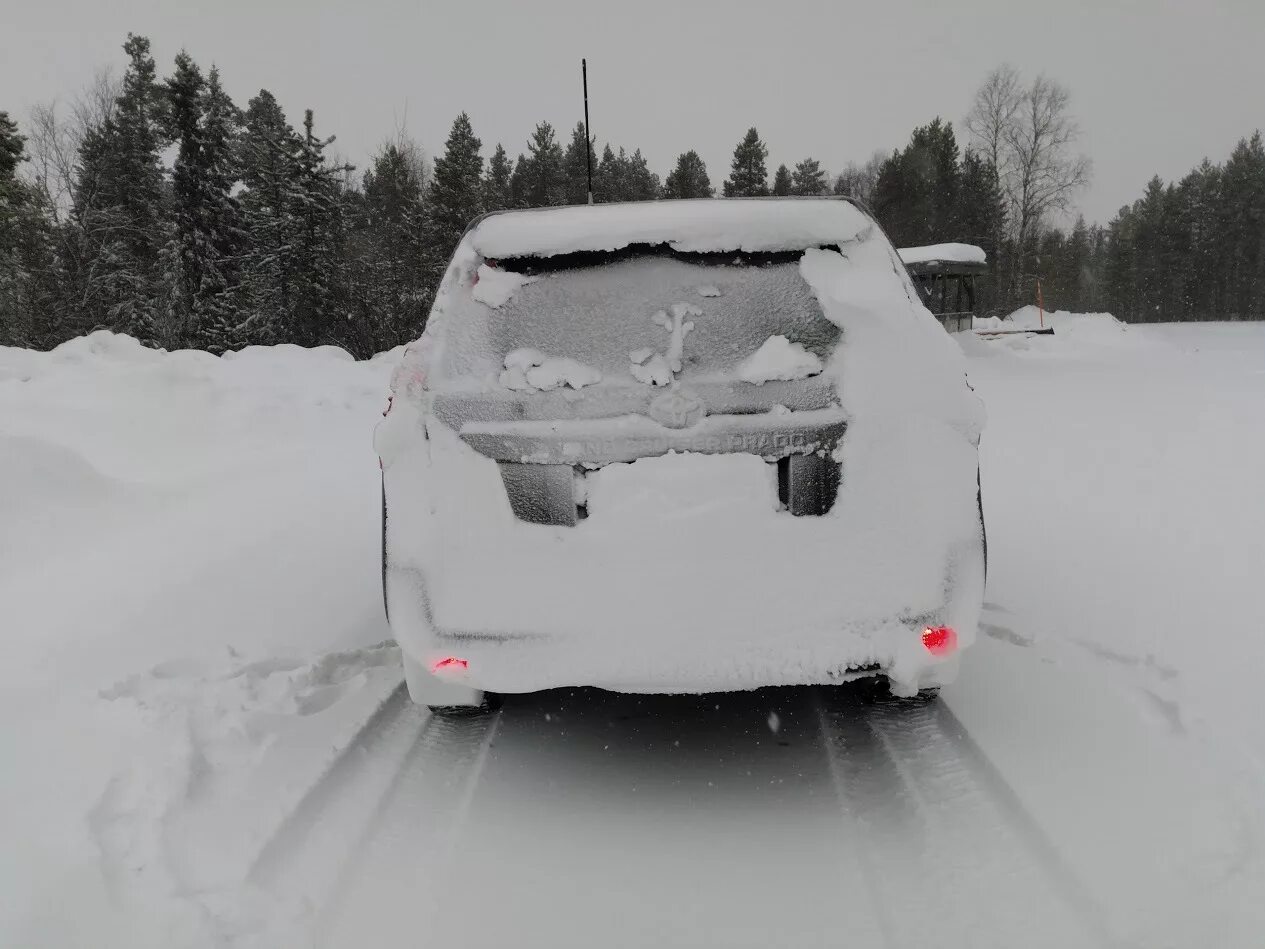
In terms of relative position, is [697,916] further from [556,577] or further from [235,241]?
[235,241]

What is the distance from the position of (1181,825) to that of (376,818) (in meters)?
2.29

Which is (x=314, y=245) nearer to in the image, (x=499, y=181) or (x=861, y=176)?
(x=499, y=181)

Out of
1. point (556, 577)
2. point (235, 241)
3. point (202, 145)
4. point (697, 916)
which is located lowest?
point (697, 916)

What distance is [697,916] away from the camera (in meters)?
2.20

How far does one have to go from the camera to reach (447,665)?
2.53m

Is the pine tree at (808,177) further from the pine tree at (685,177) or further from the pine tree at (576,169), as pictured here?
the pine tree at (576,169)

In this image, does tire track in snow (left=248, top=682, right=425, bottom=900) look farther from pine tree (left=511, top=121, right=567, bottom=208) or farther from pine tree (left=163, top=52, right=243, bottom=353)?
pine tree (left=511, top=121, right=567, bottom=208)

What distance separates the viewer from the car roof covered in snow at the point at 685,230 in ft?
8.84

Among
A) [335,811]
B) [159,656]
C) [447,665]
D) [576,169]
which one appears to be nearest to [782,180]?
[576,169]

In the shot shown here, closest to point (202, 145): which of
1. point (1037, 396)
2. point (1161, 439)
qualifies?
point (1037, 396)

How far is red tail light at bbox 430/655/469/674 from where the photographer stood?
2516 mm

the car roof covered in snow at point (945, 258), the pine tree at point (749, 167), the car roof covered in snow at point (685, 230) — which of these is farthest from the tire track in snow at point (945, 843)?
A: the pine tree at point (749, 167)

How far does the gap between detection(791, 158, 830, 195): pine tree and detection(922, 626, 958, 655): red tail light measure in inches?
2831

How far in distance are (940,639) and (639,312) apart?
A: 4.28 feet
